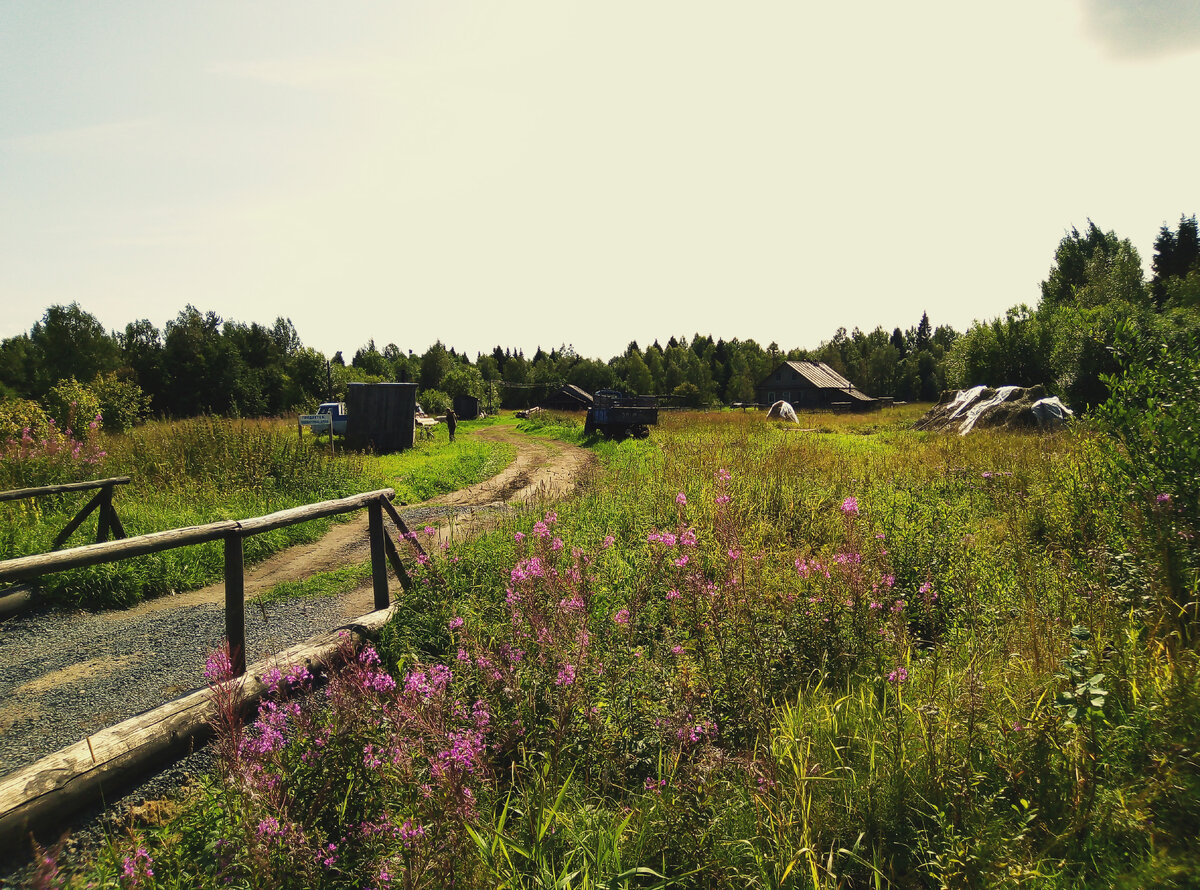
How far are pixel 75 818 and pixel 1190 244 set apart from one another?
76.6 meters

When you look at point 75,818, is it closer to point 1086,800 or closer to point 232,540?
point 232,540

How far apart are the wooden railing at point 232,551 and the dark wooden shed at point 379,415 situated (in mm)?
13937

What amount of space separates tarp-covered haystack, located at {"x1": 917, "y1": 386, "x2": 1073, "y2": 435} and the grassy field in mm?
18523

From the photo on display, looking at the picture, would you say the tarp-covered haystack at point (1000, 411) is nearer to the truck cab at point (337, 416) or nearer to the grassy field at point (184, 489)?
the grassy field at point (184, 489)

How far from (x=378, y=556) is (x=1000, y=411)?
23330 millimetres

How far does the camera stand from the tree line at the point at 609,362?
26.8 metres

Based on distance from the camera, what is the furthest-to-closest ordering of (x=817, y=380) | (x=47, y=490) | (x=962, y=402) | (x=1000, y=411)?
(x=817, y=380)
(x=962, y=402)
(x=1000, y=411)
(x=47, y=490)

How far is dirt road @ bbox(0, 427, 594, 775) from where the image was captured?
12.1 feet

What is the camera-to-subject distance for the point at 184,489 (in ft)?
30.7

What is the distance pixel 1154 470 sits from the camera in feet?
12.8

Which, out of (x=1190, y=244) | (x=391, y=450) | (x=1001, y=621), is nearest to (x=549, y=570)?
(x=1001, y=621)

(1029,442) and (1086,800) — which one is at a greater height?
(1029,442)

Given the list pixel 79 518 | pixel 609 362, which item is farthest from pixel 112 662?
pixel 609 362

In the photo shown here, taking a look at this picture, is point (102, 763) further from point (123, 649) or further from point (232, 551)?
point (123, 649)
